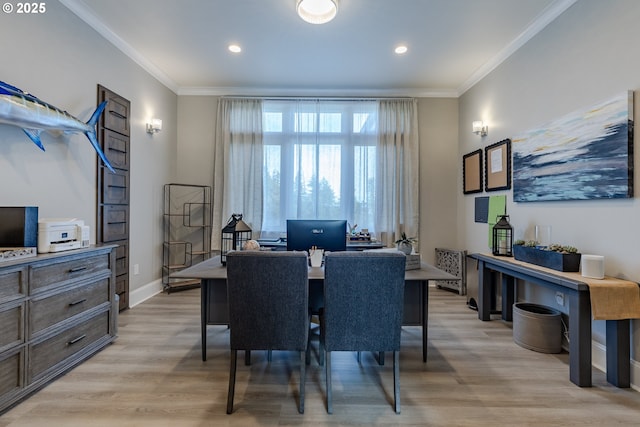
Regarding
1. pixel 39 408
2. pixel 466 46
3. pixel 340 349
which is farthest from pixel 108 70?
pixel 466 46

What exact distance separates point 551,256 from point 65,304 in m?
3.51

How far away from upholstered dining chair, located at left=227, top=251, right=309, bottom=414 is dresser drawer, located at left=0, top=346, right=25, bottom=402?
1.22m

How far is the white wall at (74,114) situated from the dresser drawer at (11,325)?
2.73ft

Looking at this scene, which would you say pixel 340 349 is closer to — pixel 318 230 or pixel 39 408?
pixel 318 230

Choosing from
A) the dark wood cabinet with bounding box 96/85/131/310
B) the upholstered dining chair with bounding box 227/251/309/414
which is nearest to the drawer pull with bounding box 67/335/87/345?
the dark wood cabinet with bounding box 96/85/131/310

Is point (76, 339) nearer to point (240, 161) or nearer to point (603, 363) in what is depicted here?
point (240, 161)

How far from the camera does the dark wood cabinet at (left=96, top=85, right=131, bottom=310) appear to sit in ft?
9.64

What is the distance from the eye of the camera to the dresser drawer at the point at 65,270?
5.93ft

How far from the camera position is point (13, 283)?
167 cm

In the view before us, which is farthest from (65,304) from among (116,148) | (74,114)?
(116,148)

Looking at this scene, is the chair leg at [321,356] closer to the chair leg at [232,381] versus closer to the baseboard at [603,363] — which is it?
the chair leg at [232,381]

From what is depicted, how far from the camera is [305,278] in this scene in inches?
63.8

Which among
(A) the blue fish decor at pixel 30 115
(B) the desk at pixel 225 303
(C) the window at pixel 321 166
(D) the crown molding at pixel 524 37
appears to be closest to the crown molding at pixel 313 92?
(C) the window at pixel 321 166

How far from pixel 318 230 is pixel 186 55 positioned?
2739 millimetres
